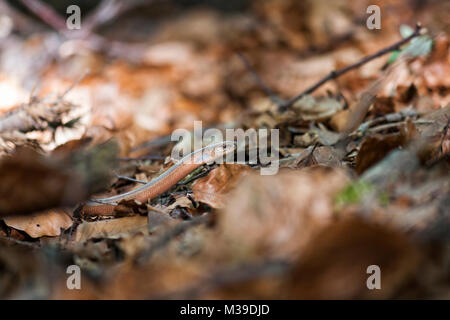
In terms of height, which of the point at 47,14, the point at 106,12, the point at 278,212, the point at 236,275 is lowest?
the point at 236,275

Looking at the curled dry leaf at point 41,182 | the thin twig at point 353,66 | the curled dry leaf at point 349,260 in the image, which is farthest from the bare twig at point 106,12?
the curled dry leaf at point 349,260

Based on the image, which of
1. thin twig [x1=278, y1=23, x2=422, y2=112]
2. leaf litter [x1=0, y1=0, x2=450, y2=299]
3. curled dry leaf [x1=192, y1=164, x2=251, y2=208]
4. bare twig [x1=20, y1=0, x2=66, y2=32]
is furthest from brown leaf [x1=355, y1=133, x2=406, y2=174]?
bare twig [x1=20, y1=0, x2=66, y2=32]

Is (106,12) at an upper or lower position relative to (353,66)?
upper

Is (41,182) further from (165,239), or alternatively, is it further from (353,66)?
(353,66)

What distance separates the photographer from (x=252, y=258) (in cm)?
74

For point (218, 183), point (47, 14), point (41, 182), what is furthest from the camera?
point (47, 14)

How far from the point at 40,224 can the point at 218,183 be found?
1.96 ft

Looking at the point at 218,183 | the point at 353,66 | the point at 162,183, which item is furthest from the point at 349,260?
the point at 353,66

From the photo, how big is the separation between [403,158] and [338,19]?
12.6ft

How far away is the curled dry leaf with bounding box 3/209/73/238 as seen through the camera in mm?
1374

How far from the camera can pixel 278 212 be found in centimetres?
77

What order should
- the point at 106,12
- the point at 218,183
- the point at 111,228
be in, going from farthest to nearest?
1. the point at 106,12
2. the point at 218,183
3. the point at 111,228

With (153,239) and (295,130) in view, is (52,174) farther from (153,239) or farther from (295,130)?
(295,130)
